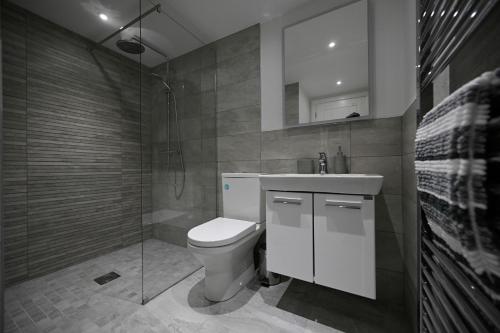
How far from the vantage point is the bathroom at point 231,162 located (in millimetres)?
980

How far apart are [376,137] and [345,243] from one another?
2.55ft

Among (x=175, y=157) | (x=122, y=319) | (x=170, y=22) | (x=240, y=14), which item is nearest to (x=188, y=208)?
(x=175, y=157)

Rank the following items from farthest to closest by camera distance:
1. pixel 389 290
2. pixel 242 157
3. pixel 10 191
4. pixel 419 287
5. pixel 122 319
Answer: pixel 242 157, pixel 10 191, pixel 389 290, pixel 122 319, pixel 419 287

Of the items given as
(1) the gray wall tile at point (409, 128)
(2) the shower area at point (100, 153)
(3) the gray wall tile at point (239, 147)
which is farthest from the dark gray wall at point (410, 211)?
(2) the shower area at point (100, 153)

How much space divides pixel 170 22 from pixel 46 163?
64.2 inches

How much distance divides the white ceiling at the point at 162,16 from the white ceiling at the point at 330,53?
0.91ft

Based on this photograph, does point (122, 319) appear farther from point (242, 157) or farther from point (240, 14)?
point (240, 14)

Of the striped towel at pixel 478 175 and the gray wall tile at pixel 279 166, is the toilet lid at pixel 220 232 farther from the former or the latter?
the striped towel at pixel 478 175

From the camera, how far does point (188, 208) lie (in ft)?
6.29

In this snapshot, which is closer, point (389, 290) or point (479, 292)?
point (479, 292)

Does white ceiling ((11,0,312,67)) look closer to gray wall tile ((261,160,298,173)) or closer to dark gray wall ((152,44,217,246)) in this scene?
dark gray wall ((152,44,217,246))

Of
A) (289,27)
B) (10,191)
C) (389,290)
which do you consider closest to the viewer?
(389,290)

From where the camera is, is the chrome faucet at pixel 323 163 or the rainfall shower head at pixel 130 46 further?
the rainfall shower head at pixel 130 46

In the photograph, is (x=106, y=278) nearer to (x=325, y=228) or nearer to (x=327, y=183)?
(x=325, y=228)
